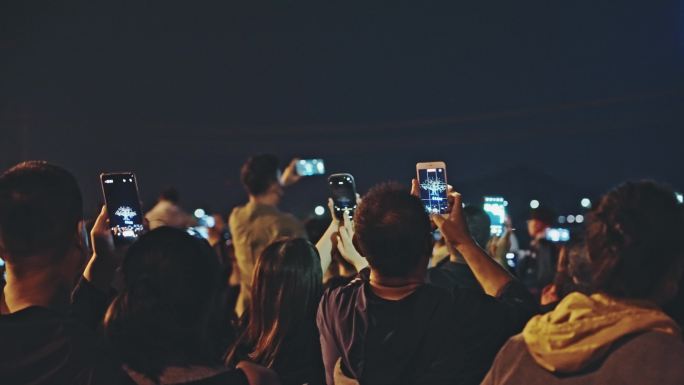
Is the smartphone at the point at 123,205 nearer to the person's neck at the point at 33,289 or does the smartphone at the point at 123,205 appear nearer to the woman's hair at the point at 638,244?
the person's neck at the point at 33,289

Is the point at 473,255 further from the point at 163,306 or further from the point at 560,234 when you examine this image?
the point at 560,234

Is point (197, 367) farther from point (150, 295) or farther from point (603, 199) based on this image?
point (603, 199)

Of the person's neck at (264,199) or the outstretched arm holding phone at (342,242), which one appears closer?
the outstretched arm holding phone at (342,242)

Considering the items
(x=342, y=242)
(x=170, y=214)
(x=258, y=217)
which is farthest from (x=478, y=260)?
(x=170, y=214)

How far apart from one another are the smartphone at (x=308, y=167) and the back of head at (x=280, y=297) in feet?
8.96

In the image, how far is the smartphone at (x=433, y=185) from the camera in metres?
3.51

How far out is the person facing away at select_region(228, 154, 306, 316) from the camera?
5.93 m

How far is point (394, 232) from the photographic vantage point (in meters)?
2.81

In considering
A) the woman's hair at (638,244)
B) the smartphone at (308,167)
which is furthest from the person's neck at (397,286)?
the smartphone at (308,167)

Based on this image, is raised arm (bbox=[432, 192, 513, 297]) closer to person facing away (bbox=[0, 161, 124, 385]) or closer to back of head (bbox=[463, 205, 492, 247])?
person facing away (bbox=[0, 161, 124, 385])

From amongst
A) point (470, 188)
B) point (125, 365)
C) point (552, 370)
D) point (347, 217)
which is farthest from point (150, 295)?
point (470, 188)

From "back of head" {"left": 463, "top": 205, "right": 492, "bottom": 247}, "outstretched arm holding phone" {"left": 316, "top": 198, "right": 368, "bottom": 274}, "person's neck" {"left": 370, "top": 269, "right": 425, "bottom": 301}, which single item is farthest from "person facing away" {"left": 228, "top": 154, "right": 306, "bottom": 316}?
"person's neck" {"left": 370, "top": 269, "right": 425, "bottom": 301}

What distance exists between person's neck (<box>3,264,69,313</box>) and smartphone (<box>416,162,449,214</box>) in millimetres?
1729

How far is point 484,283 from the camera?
10.0ft
